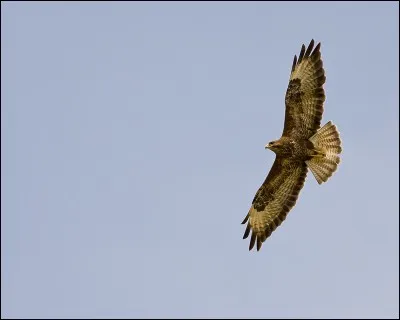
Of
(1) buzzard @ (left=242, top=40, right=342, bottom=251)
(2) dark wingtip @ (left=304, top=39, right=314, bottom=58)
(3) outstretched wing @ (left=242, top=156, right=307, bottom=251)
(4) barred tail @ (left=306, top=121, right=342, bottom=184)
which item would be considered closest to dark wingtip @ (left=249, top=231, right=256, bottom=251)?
(3) outstretched wing @ (left=242, top=156, right=307, bottom=251)

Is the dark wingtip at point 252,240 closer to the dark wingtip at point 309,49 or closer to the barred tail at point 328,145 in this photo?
the barred tail at point 328,145

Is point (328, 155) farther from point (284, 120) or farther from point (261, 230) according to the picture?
point (261, 230)

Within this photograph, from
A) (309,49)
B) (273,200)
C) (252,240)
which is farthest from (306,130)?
(252,240)

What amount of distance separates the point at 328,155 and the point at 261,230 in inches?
93.3

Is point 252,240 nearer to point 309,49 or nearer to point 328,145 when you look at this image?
point 328,145

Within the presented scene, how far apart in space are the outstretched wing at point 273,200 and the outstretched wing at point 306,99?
0.99 meters

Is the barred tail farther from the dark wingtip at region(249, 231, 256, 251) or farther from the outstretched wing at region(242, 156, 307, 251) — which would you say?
the dark wingtip at region(249, 231, 256, 251)

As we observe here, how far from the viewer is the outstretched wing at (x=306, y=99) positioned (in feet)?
58.5

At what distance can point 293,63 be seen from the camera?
18.2 meters

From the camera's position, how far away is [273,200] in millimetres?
19141

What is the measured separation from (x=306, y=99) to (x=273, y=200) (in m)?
2.54

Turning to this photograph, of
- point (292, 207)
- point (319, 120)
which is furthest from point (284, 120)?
point (292, 207)

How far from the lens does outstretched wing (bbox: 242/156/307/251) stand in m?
18.7

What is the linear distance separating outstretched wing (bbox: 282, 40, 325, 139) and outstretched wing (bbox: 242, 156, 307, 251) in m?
0.99
